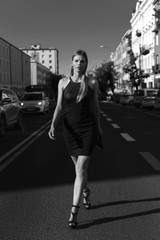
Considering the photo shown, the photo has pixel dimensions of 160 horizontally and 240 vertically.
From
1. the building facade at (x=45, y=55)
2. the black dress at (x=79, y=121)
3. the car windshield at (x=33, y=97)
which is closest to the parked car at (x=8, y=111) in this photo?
the black dress at (x=79, y=121)

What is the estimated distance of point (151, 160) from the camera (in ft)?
24.6

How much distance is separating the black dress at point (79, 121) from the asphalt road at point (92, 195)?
0.84 metres

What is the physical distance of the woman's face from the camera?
3904 millimetres

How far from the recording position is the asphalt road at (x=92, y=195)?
12.1 ft

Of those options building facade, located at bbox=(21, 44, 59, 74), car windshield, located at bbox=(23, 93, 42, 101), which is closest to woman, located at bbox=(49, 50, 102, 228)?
car windshield, located at bbox=(23, 93, 42, 101)

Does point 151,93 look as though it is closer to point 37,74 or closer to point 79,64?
point 79,64

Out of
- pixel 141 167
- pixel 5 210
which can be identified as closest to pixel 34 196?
pixel 5 210

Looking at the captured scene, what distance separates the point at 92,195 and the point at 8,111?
829cm

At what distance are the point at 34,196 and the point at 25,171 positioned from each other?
1630mm

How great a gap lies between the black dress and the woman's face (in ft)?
0.51

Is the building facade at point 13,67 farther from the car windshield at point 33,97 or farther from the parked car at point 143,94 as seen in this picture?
the car windshield at point 33,97

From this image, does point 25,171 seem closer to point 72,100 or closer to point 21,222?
point 21,222

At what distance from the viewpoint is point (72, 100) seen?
3.87 m

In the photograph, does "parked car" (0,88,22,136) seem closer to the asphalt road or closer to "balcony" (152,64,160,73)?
the asphalt road
